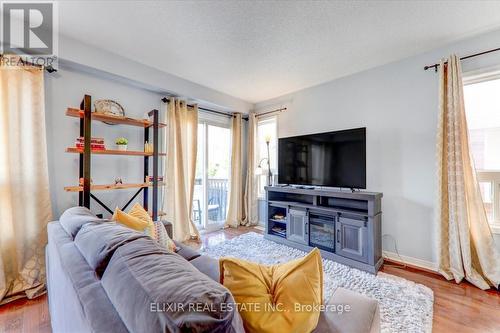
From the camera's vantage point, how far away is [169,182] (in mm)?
3273

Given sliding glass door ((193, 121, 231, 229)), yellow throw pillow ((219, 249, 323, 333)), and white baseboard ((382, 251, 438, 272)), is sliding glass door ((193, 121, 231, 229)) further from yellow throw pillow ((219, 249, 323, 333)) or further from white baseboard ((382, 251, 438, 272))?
yellow throw pillow ((219, 249, 323, 333))

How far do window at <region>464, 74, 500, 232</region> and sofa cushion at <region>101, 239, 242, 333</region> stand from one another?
2.95 m

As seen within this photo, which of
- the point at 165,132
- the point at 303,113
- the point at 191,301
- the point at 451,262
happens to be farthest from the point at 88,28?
the point at 451,262

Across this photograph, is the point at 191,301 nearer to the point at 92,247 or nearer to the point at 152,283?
the point at 152,283

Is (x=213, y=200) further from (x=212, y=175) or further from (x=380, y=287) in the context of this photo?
(x=380, y=287)

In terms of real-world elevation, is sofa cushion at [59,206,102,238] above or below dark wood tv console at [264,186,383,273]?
above

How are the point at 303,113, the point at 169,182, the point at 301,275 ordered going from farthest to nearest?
1. the point at 303,113
2. the point at 169,182
3. the point at 301,275

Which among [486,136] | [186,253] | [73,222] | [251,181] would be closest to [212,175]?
[251,181]

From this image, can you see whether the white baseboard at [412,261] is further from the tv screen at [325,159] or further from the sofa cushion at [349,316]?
the sofa cushion at [349,316]

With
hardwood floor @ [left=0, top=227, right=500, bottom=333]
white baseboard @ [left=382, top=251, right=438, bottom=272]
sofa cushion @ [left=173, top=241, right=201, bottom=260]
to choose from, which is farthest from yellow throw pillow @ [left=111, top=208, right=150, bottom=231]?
white baseboard @ [left=382, top=251, right=438, bottom=272]

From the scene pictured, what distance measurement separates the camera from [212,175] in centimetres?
411

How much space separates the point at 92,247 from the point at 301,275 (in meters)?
0.86

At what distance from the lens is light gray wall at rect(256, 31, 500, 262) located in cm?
245

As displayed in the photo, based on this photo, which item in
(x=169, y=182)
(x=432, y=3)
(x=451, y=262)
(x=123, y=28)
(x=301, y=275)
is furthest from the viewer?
(x=169, y=182)
